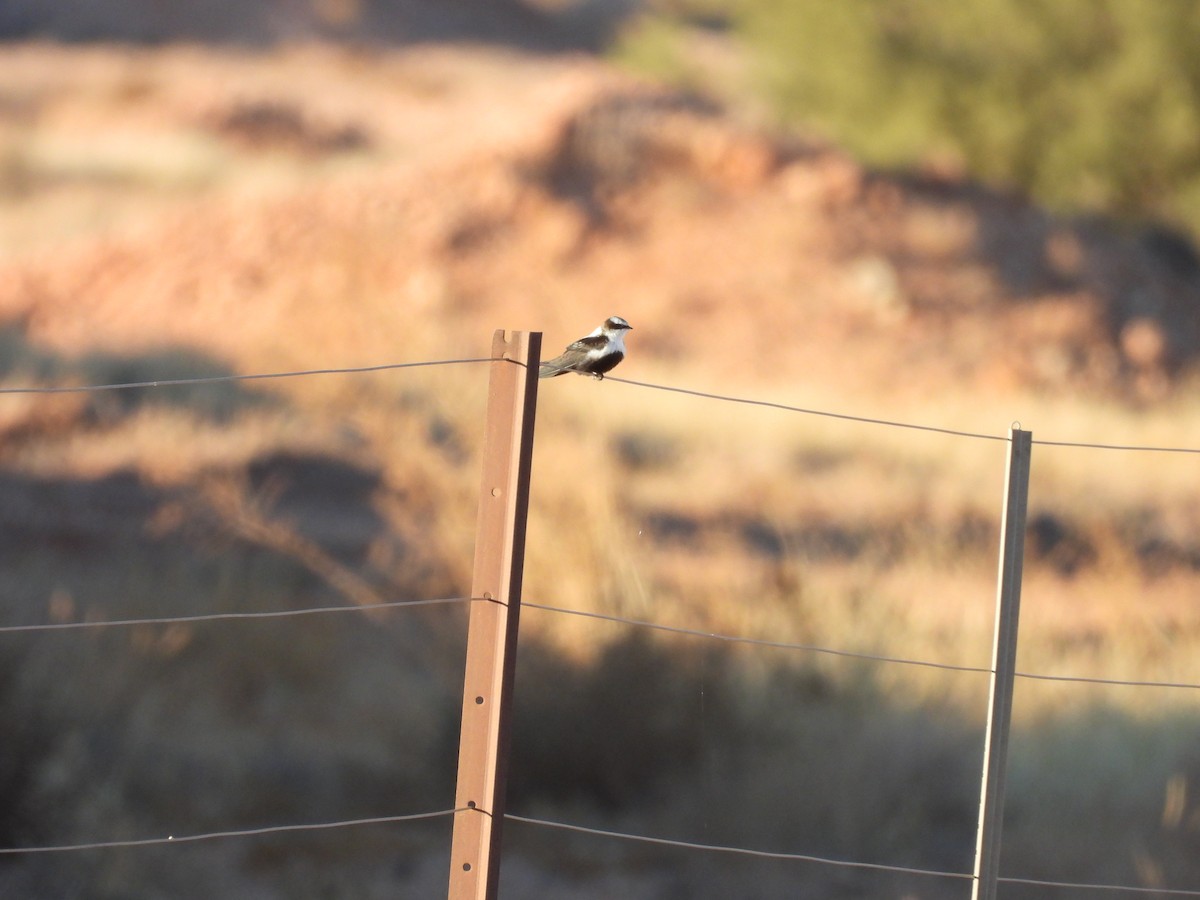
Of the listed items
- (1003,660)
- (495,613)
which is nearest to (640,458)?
(1003,660)

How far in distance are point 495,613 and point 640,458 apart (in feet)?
37.7

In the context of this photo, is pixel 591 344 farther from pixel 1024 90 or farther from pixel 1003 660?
pixel 1024 90

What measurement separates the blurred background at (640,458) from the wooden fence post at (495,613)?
1041 millimetres

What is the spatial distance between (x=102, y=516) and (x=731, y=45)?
4156cm

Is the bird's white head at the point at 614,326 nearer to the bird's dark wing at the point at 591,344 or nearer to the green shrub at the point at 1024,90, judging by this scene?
the bird's dark wing at the point at 591,344

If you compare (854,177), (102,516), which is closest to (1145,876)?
(102,516)

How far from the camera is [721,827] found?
6.63 metres

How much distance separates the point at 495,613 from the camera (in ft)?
10.7

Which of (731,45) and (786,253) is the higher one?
(731,45)

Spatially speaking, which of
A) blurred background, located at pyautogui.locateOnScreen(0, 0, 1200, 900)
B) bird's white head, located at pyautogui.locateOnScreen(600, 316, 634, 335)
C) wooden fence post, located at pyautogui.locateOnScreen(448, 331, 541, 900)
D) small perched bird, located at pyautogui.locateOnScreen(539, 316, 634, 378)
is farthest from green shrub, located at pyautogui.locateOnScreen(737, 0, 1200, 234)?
wooden fence post, located at pyautogui.locateOnScreen(448, 331, 541, 900)

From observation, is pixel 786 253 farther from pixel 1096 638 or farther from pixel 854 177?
pixel 1096 638

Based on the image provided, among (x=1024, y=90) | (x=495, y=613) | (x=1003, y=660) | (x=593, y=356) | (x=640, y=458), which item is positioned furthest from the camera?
(x=1024, y=90)

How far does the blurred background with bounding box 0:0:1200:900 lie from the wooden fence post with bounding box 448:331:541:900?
3.42 feet

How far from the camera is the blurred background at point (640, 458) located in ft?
22.1
